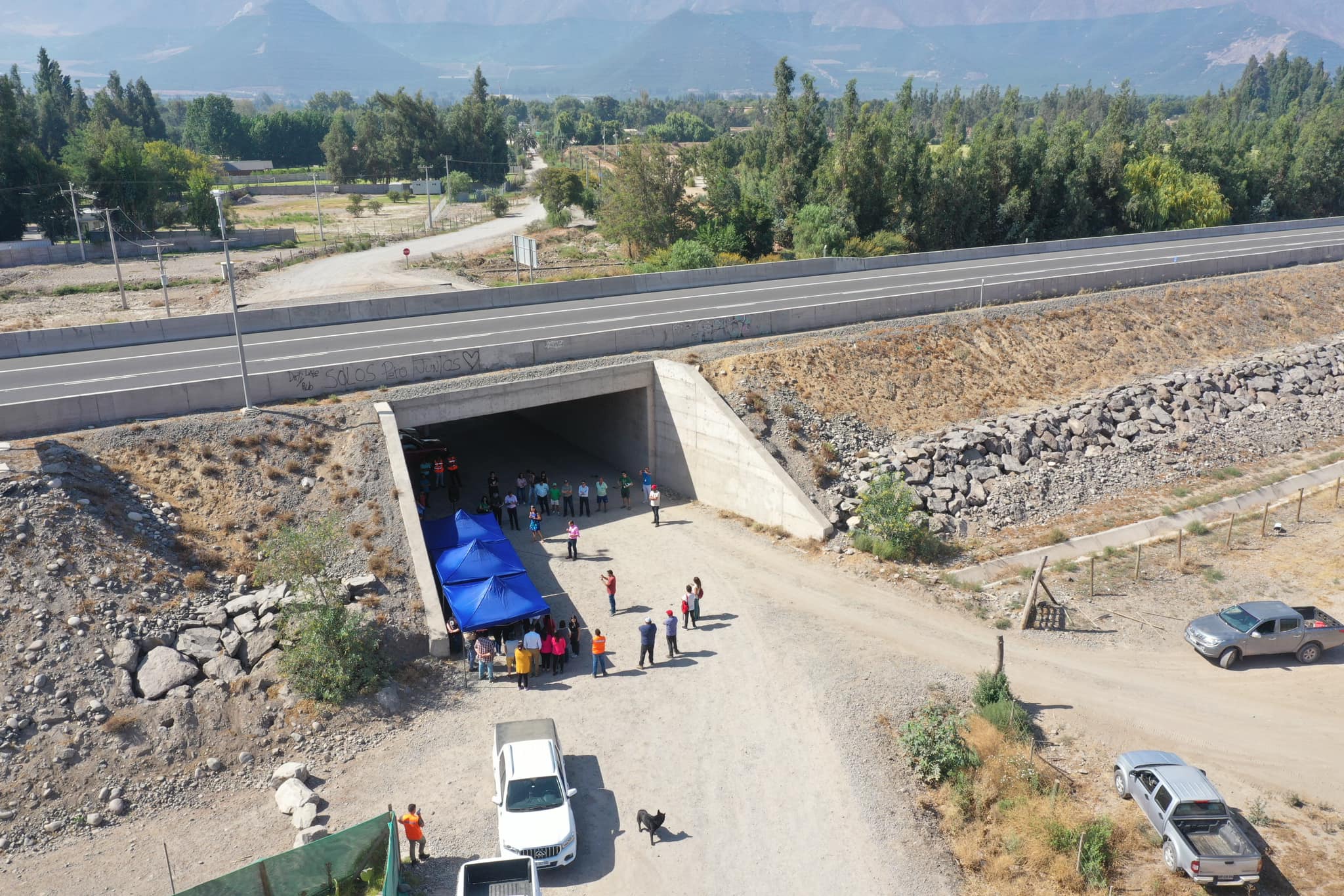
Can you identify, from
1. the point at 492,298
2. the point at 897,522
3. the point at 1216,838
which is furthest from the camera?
the point at 492,298

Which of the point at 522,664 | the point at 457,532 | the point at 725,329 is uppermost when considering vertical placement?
the point at 725,329

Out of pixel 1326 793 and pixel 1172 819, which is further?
pixel 1326 793

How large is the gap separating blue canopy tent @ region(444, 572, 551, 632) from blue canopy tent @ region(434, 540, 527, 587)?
0.70 ft

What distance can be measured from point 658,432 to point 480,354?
7.35 meters

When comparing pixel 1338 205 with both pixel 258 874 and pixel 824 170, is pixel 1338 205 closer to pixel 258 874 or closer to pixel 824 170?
pixel 824 170

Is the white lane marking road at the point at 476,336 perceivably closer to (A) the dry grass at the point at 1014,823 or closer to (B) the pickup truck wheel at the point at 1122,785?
(A) the dry grass at the point at 1014,823

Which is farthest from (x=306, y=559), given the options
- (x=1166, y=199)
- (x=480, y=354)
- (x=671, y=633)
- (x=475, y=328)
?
(x=1166, y=199)

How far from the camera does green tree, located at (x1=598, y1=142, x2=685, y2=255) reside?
60312 mm

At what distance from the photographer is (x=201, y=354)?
1225 inches

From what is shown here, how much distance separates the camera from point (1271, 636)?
823 inches

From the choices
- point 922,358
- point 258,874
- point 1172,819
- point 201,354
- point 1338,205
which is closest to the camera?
point 258,874

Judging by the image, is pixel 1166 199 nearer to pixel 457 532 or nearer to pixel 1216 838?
pixel 457 532

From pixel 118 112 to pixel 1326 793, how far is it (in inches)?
6169

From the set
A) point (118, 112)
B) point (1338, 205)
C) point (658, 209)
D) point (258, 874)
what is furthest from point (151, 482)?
point (118, 112)
